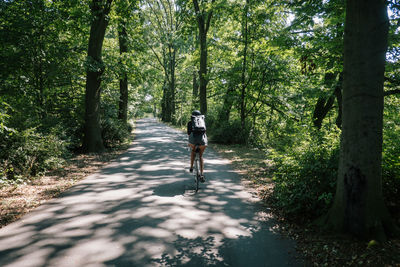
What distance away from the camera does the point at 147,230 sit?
14.7 ft

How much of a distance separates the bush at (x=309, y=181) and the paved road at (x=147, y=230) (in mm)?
635

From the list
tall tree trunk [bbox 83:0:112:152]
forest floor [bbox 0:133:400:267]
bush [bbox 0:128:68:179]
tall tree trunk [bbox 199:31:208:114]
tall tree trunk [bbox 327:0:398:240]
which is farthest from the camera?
tall tree trunk [bbox 199:31:208:114]

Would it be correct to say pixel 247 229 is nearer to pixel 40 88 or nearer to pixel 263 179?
pixel 263 179

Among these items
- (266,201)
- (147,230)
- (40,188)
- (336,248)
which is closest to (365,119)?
(336,248)

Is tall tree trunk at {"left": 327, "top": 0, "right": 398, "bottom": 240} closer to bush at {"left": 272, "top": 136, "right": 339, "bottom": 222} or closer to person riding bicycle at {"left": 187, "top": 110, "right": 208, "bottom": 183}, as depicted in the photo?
bush at {"left": 272, "top": 136, "right": 339, "bottom": 222}

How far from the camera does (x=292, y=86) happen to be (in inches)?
631

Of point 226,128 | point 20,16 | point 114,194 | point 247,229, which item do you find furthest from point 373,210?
point 226,128

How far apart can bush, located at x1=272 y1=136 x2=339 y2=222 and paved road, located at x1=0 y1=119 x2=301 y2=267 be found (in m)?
0.63

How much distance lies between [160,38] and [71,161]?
26.4 metres

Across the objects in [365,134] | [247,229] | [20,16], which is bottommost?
[247,229]

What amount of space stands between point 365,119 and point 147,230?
3914 millimetres

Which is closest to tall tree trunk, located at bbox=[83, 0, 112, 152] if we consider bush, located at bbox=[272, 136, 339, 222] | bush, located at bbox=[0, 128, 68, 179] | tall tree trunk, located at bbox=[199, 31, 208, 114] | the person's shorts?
bush, located at bbox=[0, 128, 68, 179]

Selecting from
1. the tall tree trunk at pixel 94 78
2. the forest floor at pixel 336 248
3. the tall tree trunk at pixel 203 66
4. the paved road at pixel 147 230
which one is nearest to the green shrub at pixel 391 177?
the forest floor at pixel 336 248

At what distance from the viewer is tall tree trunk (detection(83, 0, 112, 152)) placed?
38.3 feet
